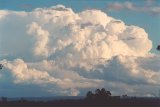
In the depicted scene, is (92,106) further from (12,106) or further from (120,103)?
(12,106)

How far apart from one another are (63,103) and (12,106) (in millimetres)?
15847

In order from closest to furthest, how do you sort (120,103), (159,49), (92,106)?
(159,49), (92,106), (120,103)

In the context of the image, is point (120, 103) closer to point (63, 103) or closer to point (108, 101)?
point (108, 101)

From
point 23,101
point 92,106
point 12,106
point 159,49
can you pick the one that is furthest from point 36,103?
point 159,49

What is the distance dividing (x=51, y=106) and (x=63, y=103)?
3.12 meters

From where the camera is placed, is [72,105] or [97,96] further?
[72,105]

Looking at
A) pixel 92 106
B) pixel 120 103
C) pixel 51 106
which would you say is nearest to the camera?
pixel 92 106

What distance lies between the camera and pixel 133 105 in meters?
103

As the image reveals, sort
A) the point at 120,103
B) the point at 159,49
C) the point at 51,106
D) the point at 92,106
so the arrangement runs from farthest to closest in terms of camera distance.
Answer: the point at 51,106 → the point at 120,103 → the point at 92,106 → the point at 159,49

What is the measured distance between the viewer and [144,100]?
4254 inches

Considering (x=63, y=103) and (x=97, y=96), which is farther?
(x=63, y=103)

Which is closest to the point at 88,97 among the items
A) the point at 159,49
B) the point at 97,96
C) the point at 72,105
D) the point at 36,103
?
the point at 97,96

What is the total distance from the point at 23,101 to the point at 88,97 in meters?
19.3

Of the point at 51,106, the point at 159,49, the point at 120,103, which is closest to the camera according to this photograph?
the point at 159,49
